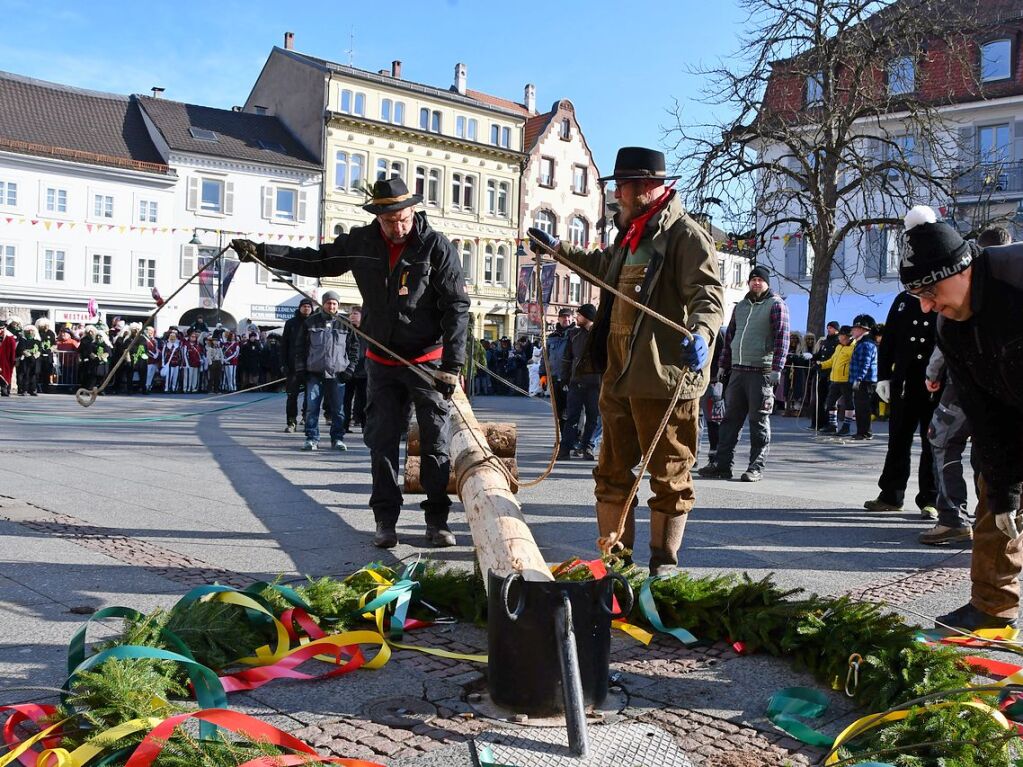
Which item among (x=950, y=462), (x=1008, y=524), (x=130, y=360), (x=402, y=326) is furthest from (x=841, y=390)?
(x=130, y=360)

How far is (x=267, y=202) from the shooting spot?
4688 centimetres

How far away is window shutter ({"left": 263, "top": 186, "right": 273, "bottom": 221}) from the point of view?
46.8m

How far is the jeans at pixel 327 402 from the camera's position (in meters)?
11.8

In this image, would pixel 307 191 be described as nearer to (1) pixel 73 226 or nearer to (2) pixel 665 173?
(1) pixel 73 226

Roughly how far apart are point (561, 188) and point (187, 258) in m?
23.3

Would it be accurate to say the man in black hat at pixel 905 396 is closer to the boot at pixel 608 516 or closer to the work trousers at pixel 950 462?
the work trousers at pixel 950 462

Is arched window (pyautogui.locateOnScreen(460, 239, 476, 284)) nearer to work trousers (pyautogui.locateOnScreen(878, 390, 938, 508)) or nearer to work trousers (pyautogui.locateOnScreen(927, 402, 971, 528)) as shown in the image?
work trousers (pyautogui.locateOnScreen(878, 390, 938, 508))

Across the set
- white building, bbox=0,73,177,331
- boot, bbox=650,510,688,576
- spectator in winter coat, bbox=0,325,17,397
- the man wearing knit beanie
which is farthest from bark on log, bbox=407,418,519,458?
white building, bbox=0,73,177,331

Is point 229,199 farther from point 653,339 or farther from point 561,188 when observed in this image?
point 653,339

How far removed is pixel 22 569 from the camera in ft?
16.8

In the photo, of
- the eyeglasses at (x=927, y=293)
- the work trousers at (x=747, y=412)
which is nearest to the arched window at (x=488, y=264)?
the work trousers at (x=747, y=412)

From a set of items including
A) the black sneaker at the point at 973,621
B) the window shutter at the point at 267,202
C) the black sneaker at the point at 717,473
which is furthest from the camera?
the window shutter at the point at 267,202

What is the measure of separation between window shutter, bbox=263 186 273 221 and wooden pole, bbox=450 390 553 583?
43.2 metres

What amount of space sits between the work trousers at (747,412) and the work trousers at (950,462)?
115 inches
